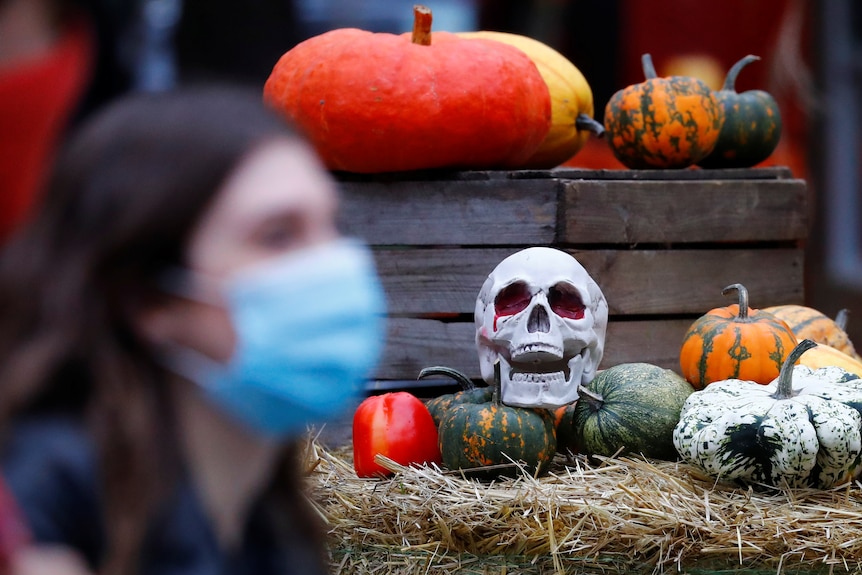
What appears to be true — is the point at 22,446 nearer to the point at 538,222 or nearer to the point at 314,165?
the point at 314,165

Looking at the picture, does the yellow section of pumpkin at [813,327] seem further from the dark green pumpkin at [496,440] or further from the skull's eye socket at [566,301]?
the dark green pumpkin at [496,440]

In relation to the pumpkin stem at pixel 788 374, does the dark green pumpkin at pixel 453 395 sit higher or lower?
lower

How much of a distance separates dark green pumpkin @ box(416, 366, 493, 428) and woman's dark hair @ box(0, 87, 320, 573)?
1655 millimetres

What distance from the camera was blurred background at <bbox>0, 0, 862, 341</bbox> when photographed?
538 cm

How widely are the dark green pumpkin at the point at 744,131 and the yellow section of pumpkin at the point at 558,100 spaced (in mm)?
474

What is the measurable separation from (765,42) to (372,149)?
406 cm

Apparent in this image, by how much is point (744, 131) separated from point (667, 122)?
1.33 ft

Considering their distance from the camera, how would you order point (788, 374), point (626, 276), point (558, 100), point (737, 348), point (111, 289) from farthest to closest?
point (558, 100)
point (626, 276)
point (737, 348)
point (788, 374)
point (111, 289)

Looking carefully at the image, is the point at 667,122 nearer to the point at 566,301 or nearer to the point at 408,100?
the point at 408,100

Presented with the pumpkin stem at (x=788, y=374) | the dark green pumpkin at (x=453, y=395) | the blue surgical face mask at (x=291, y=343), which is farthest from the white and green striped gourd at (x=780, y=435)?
the blue surgical face mask at (x=291, y=343)

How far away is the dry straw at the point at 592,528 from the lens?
225 centimetres

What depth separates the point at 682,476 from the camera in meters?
2.54

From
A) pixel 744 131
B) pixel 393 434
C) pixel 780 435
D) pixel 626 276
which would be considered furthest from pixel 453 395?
pixel 744 131

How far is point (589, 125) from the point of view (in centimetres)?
361
